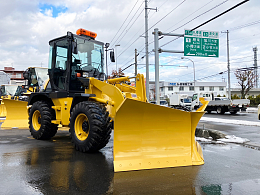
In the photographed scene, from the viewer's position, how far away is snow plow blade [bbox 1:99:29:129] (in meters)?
11.7

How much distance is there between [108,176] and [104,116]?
1611mm

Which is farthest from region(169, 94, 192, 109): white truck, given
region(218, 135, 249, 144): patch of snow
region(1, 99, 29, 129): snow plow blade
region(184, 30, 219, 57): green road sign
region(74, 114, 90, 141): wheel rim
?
region(74, 114, 90, 141): wheel rim

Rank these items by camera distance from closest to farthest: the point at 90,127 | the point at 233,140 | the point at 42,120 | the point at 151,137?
the point at 151,137
the point at 90,127
the point at 42,120
the point at 233,140

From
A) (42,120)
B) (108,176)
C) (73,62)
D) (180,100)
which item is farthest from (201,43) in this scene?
(180,100)

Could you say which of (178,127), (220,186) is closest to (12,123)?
(178,127)

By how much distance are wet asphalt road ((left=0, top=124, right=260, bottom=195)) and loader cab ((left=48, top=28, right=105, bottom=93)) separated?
2274mm

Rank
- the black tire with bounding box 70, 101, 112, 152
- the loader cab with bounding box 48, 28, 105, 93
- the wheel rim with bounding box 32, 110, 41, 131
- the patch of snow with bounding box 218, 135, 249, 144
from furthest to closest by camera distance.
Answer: the wheel rim with bounding box 32, 110, 41, 131, the patch of snow with bounding box 218, 135, 249, 144, the loader cab with bounding box 48, 28, 105, 93, the black tire with bounding box 70, 101, 112, 152

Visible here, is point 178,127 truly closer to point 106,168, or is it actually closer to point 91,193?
point 106,168

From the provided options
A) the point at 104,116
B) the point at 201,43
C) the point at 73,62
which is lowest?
the point at 104,116

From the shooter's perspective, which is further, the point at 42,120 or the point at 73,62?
the point at 42,120

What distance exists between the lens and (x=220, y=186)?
3.69 m

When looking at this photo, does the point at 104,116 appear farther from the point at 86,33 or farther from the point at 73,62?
the point at 86,33

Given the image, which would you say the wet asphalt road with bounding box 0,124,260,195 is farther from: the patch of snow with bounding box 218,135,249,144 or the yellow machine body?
the patch of snow with bounding box 218,135,249,144

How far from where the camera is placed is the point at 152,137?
4.72m
